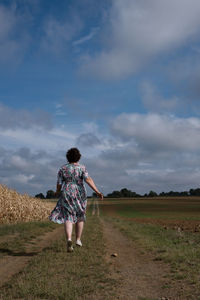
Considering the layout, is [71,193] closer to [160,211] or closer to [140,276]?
[140,276]

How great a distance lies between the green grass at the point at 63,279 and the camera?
4434mm

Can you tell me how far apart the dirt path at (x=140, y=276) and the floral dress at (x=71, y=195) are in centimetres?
127

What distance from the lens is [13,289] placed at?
4676 mm

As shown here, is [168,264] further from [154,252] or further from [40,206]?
[40,206]

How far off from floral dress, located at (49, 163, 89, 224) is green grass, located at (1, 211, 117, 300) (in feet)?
3.26

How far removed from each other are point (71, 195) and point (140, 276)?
2.96m

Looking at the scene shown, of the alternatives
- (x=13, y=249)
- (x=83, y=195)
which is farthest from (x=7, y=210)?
(x=83, y=195)

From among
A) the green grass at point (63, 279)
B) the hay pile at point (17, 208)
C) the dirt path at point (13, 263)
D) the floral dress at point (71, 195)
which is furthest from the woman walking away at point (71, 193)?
the hay pile at point (17, 208)

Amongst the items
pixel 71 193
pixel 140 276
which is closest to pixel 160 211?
pixel 71 193

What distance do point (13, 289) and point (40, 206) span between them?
21.6 meters

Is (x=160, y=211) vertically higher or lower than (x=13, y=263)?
lower

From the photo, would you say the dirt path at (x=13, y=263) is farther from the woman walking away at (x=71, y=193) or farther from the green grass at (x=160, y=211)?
the green grass at (x=160, y=211)

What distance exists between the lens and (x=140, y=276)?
18.1 feet

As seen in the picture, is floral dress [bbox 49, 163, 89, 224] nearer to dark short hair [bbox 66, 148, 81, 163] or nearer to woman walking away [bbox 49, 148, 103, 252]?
woman walking away [bbox 49, 148, 103, 252]
